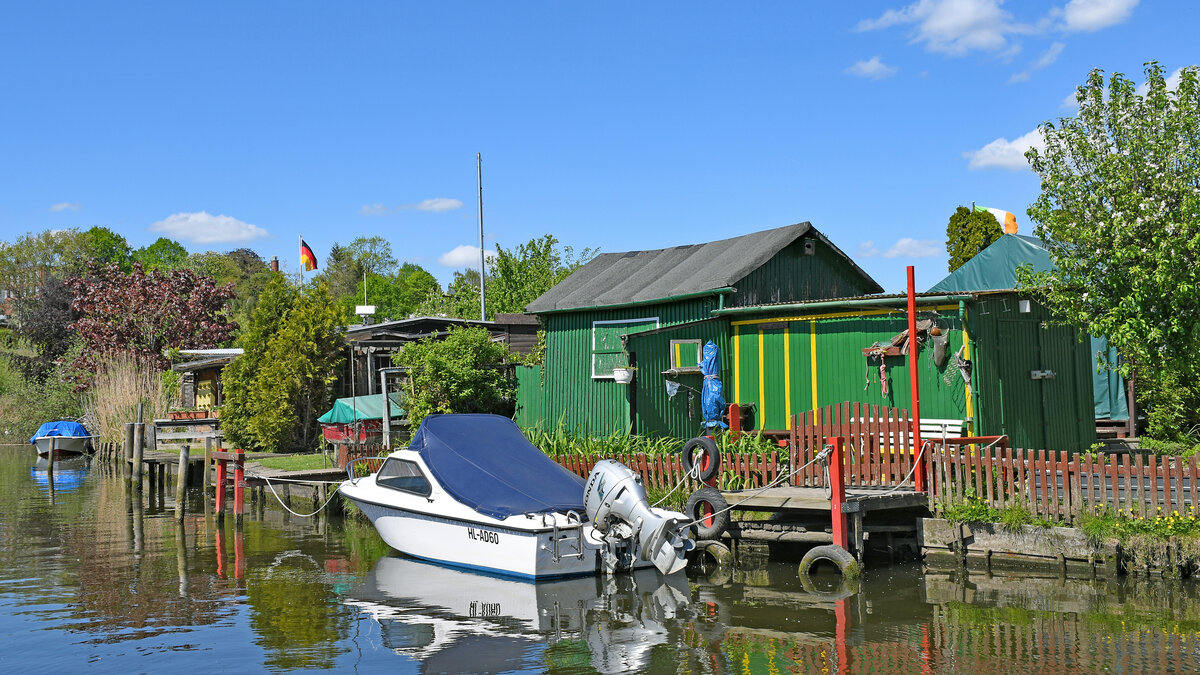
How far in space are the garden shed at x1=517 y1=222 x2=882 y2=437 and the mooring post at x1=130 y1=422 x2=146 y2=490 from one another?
11254 millimetres

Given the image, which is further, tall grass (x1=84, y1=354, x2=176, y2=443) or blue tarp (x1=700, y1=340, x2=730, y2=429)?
tall grass (x1=84, y1=354, x2=176, y2=443)

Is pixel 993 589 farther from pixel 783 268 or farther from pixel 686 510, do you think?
pixel 783 268

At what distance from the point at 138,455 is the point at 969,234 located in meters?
28.2

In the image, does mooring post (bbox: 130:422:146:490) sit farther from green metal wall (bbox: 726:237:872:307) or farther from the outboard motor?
the outboard motor

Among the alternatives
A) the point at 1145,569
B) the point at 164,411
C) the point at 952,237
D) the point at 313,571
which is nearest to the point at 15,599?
the point at 313,571

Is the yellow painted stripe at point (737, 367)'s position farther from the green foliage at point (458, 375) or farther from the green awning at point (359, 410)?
the green awning at point (359, 410)

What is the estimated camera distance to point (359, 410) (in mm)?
25250

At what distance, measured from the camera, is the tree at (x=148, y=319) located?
44.1m

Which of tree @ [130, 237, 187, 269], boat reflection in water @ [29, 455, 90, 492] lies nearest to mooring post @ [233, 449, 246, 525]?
boat reflection in water @ [29, 455, 90, 492]

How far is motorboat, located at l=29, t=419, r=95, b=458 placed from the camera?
1486 inches

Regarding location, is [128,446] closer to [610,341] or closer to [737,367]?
[610,341]

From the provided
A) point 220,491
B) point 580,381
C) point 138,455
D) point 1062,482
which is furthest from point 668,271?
point 138,455

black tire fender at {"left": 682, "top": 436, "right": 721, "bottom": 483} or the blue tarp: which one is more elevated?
the blue tarp

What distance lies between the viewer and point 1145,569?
42.9ft
